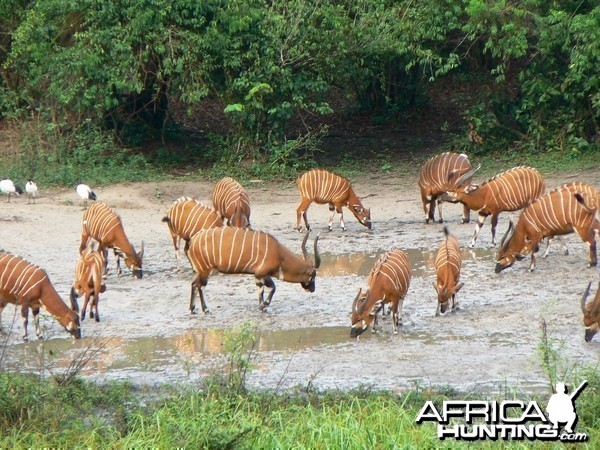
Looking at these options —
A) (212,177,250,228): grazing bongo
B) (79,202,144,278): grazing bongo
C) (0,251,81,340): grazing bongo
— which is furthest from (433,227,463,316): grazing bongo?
(79,202,144,278): grazing bongo

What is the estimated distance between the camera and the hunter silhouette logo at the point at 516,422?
6.29 m

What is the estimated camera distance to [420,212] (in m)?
16.0

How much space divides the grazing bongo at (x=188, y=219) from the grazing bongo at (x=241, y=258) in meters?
1.53

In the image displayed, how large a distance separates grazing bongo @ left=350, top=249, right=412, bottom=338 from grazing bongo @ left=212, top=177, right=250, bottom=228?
12.0 ft

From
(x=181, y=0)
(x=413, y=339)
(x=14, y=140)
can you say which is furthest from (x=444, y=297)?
(x=14, y=140)

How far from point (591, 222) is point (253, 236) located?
3.85m

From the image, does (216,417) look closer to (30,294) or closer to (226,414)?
(226,414)

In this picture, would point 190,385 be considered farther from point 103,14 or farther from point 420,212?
point 103,14

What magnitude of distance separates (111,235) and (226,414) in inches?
226

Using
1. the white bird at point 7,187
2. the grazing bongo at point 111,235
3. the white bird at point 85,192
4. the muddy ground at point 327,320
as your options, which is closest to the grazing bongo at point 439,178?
the muddy ground at point 327,320

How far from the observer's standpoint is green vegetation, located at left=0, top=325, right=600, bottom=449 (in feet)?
20.9

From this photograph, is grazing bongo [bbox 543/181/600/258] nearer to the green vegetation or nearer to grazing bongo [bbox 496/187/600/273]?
grazing bongo [bbox 496/187/600/273]

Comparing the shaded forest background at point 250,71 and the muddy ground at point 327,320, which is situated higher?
the shaded forest background at point 250,71

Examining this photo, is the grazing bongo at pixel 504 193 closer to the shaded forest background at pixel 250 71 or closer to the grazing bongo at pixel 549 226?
the grazing bongo at pixel 549 226
